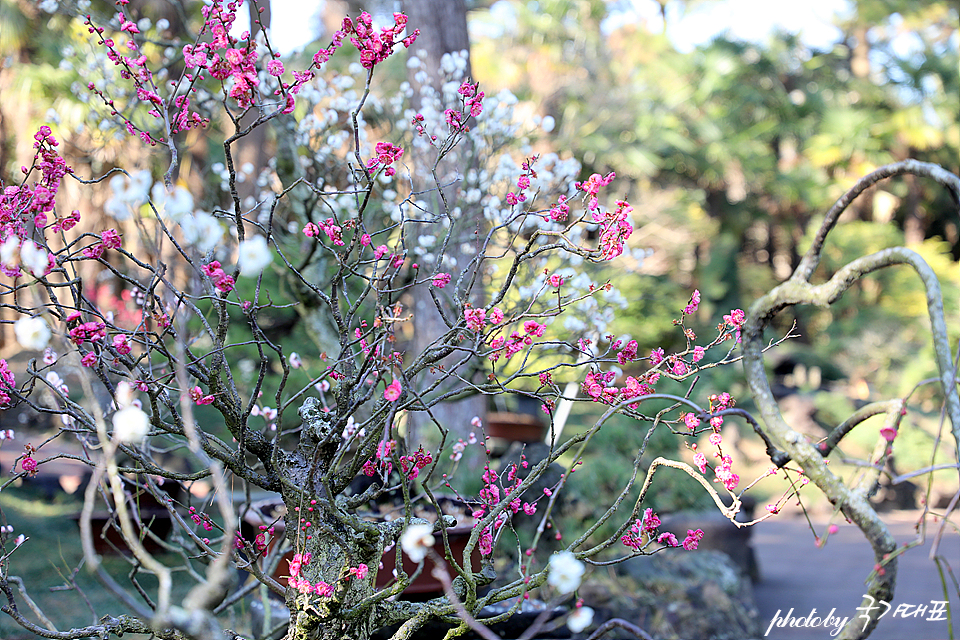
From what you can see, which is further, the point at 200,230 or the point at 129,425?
the point at 200,230

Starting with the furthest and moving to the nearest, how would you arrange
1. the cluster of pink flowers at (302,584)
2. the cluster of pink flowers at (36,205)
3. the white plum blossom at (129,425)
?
the cluster of pink flowers at (302,584) < the cluster of pink flowers at (36,205) < the white plum blossom at (129,425)

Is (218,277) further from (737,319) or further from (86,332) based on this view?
(737,319)

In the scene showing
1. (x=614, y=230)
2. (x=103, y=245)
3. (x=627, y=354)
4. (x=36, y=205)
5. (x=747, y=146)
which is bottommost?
(x=627, y=354)

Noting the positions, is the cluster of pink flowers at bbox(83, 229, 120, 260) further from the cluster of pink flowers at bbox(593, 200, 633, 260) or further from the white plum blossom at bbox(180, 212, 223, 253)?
the cluster of pink flowers at bbox(593, 200, 633, 260)

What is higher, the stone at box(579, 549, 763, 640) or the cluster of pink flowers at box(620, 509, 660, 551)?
the cluster of pink flowers at box(620, 509, 660, 551)

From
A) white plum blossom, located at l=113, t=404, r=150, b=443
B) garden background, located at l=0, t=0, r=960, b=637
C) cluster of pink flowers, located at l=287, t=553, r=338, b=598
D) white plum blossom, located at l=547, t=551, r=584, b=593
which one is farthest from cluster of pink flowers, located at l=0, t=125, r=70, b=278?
garden background, located at l=0, t=0, r=960, b=637

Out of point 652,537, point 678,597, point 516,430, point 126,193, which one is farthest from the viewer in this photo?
point 516,430

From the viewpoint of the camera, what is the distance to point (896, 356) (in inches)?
485

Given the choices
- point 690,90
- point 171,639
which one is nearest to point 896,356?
point 690,90

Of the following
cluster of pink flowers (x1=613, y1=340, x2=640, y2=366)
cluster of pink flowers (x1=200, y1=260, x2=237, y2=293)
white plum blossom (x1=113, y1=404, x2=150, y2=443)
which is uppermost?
cluster of pink flowers (x1=200, y1=260, x2=237, y2=293)

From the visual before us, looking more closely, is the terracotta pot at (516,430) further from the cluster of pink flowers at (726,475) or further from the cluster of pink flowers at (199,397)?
the cluster of pink flowers at (199,397)

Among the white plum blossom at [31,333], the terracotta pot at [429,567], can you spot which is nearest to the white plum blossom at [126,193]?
the white plum blossom at [31,333]

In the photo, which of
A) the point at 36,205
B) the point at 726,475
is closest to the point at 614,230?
the point at 726,475

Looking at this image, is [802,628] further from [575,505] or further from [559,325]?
[559,325]
